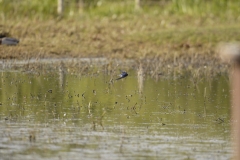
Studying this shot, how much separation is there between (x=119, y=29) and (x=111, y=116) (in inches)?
490

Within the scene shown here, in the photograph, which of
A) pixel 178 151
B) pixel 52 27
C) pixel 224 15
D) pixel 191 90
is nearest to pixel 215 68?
pixel 191 90

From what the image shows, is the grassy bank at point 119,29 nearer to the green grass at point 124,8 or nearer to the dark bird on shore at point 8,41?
the green grass at point 124,8

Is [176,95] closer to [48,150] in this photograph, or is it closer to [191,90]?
[191,90]

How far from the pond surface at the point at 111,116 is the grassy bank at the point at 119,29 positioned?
3.26 meters

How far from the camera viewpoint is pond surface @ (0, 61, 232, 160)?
32.5ft

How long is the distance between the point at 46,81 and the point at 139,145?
6.52m

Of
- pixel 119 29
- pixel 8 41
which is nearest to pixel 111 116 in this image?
pixel 8 41

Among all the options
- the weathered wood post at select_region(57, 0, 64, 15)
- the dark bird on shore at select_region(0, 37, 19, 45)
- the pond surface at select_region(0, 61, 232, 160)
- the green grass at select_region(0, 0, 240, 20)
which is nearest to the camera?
the pond surface at select_region(0, 61, 232, 160)

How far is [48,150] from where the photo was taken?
9.71 m

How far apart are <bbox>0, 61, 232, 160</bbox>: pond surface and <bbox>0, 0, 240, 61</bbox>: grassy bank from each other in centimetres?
326

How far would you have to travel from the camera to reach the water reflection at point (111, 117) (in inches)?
390

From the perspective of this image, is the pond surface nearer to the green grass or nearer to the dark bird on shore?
the dark bird on shore

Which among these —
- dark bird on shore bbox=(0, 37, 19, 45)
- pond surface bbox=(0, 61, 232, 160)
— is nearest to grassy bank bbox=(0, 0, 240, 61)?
dark bird on shore bbox=(0, 37, 19, 45)

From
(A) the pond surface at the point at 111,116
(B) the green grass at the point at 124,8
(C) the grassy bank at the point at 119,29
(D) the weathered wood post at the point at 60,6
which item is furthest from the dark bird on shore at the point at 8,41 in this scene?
(D) the weathered wood post at the point at 60,6
